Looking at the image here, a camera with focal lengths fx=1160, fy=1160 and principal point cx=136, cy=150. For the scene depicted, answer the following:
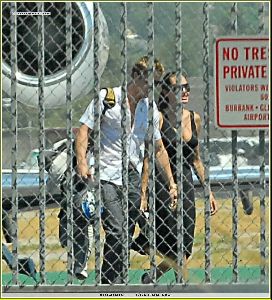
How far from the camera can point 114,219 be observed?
7141mm

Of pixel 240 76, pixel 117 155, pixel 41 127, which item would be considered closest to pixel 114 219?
pixel 117 155

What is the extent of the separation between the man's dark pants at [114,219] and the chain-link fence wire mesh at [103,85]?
0.14m

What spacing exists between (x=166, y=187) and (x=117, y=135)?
0.49m

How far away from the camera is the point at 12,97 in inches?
264

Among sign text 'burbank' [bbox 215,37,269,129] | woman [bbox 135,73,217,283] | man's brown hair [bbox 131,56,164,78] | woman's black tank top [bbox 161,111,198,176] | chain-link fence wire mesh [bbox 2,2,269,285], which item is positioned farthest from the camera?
woman's black tank top [bbox 161,111,198,176]

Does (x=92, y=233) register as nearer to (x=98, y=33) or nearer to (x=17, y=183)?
(x=17, y=183)

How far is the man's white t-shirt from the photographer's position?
6965 millimetres

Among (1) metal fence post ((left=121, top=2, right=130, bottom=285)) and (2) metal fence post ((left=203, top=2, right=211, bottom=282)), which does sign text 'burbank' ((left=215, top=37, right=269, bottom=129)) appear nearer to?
(2) metal fence post ((left=203, top=2, right=211, bottom=282))

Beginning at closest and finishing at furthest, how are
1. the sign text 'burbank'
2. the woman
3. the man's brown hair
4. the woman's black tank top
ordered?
the sign text 'burbank' < the man's brown hair < the woman < the woman's black tank top

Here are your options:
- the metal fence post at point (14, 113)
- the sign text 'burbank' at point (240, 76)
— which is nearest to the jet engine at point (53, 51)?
the metal fence post at point (14, 113)

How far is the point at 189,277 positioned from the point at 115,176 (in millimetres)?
825

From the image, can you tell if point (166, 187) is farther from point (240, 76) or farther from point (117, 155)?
point (240, 76)

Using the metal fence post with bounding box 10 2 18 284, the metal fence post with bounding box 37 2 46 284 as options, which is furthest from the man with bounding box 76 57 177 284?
the metal fence post with bounding box 10 2 18 284

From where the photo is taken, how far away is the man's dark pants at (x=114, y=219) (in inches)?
277
